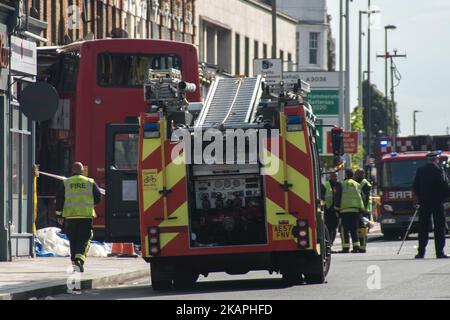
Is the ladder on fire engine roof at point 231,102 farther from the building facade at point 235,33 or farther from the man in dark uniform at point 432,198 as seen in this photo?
the building facade at point 235,33

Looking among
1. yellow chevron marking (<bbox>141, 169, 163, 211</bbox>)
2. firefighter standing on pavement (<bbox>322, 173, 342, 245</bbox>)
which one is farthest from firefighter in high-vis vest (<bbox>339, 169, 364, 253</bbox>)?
yellow chevron marking (<bbox>141, 169, 163, 211</bbox>)

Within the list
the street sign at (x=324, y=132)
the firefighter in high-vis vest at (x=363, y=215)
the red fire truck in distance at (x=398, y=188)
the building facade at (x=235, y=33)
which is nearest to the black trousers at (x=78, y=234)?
the firefighter in high-vis vest at (x=363, y=215)

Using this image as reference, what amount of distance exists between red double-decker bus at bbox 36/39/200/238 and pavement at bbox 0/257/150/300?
8.23 feet

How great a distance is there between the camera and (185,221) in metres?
19.4

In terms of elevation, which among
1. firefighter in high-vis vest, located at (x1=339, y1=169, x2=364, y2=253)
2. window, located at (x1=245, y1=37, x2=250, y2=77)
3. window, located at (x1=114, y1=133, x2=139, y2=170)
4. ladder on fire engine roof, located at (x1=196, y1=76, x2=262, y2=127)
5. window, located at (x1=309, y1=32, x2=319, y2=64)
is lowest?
firefighter in high-vis vest, located at (x1=339, y1=169, x2=364, y2=253)

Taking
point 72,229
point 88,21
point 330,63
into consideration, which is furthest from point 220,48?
point 72,229

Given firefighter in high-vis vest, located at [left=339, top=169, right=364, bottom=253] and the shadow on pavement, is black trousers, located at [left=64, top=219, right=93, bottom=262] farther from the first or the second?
firefighter in high-vis vest, located at [left=339, top=169, right=364, bottom=253]

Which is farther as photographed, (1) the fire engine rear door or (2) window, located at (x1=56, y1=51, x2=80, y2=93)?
(2) window, located at (x1=56, y1=51, x2=80, y2=93)

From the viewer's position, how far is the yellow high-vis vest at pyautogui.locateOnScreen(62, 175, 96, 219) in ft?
72.7

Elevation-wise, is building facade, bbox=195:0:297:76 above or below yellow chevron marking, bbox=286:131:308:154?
above

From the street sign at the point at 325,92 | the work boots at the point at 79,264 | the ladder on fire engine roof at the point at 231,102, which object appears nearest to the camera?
the ladder on fire engine roof at the point at 231,102

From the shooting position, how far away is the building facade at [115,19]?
45812 mm

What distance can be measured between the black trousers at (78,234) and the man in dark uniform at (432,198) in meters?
6.59

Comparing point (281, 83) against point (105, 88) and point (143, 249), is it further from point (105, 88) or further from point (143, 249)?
point (105, 88)
